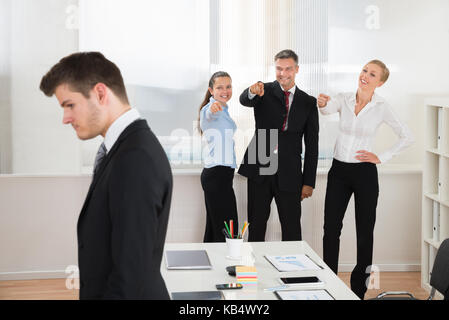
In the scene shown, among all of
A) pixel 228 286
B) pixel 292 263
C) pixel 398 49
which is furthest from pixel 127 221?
pixel 398 49

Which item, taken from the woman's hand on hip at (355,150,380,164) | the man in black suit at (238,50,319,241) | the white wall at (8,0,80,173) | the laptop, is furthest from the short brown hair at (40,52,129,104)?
the white wall at (8,0,80,173)

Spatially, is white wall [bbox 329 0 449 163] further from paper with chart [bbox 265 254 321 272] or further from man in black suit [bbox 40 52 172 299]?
man in black suit [bbox 40 52 172 299]

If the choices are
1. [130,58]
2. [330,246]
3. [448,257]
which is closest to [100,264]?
[448,257]

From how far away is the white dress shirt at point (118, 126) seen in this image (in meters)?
1.74

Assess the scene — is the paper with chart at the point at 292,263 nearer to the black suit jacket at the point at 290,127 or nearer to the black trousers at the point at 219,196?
the black suit jacket at the point at 290,127

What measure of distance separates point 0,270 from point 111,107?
3521 mm

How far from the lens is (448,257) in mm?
2926

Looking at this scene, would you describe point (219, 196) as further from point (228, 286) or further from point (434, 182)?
point (228, 286)

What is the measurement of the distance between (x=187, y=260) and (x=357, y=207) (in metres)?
1.80

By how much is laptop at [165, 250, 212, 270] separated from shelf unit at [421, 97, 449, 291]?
→ 2213 mm

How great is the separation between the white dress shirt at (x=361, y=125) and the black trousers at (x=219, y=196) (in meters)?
0.84

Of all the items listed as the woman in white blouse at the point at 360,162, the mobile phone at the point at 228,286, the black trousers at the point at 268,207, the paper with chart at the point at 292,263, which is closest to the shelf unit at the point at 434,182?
the woman in white blouse at the point at 360,162

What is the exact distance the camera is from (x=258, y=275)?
263 centimetres

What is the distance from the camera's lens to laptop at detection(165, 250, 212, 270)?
2709mm
